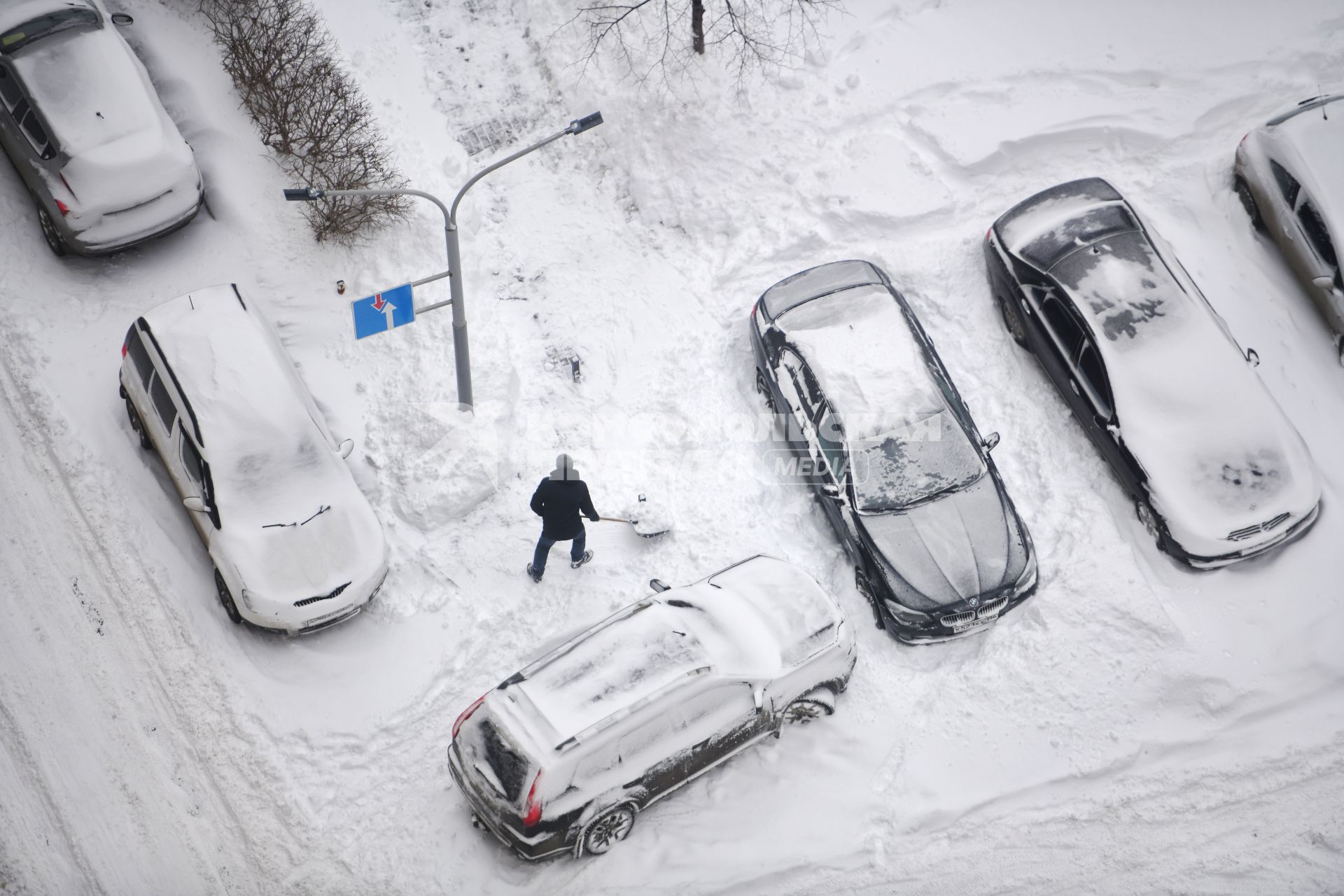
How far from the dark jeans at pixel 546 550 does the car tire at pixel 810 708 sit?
261 cm

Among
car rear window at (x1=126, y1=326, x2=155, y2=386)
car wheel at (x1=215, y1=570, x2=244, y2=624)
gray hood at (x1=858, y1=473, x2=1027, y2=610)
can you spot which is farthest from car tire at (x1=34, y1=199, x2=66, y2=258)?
gray hood at (x1=858, y1=473, x2=1027, y2=610)

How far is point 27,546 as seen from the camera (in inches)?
377

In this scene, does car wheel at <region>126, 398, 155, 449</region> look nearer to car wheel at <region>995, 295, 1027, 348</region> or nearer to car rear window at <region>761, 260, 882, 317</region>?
car rear window at <region>761, 260, 882, 317</region>

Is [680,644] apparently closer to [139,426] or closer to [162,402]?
[162,402]

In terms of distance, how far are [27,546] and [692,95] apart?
29.8ft

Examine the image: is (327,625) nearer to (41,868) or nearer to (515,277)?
(41,868)

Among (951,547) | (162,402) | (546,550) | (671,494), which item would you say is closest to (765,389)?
(671,494)

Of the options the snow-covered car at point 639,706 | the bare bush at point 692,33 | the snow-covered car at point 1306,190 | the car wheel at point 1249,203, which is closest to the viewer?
the snow-covered car at point 639,706

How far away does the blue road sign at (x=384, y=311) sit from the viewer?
9125 mm

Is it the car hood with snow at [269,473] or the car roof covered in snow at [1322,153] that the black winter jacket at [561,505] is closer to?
the car hood with snow at [269,473]

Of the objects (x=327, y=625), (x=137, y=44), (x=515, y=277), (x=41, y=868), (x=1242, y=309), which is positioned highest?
(x=137, y=44)

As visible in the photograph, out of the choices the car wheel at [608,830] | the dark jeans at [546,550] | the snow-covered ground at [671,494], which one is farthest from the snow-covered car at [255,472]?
the car wheel at [608,830]

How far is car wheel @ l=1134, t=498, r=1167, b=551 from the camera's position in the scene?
32.0 feet

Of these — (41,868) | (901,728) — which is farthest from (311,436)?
(901,728)
